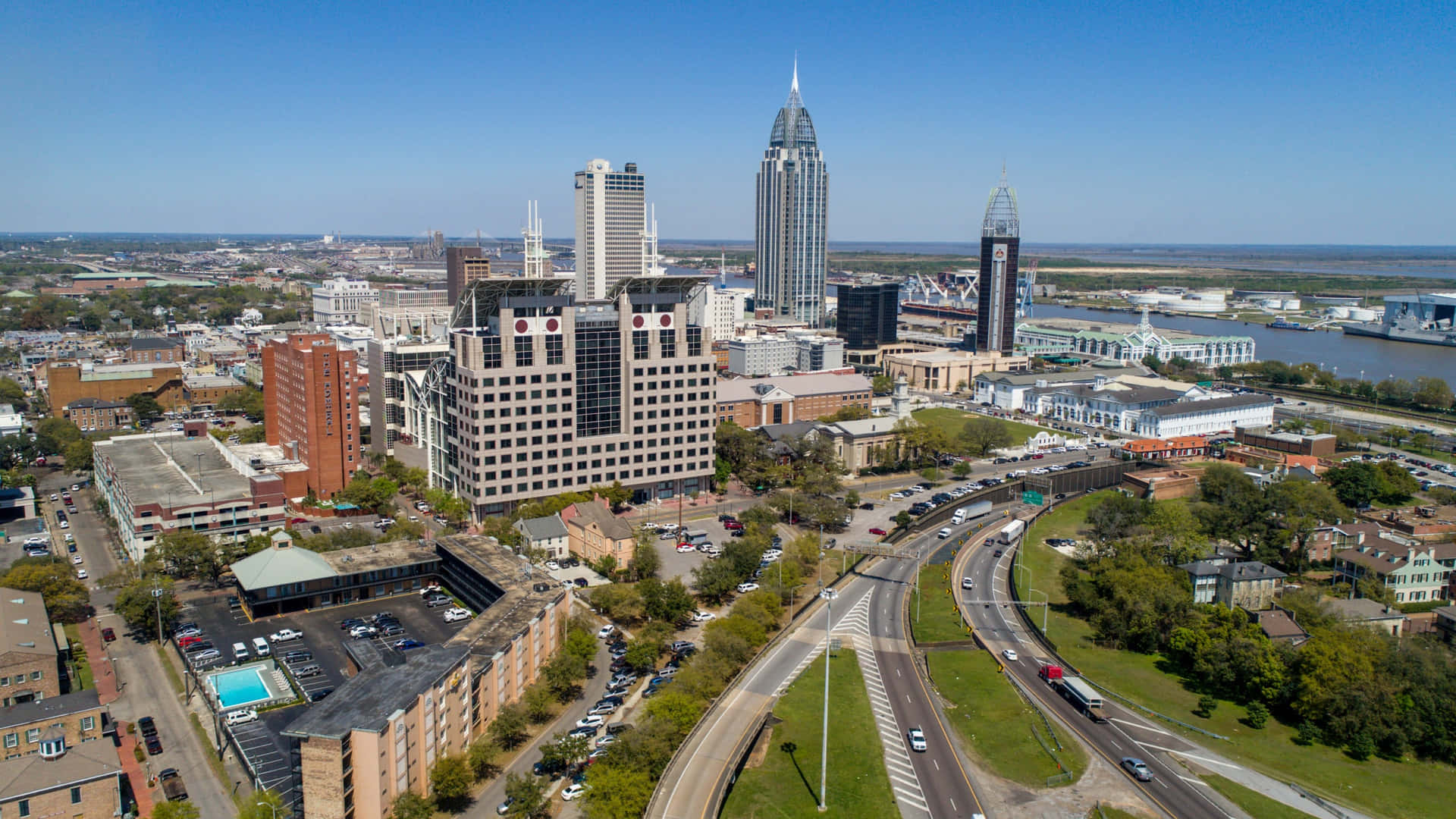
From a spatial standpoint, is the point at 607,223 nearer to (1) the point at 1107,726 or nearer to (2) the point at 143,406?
(2) the point at 143,406

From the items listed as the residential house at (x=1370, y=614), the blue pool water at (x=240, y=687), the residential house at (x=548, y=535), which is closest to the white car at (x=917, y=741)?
the residential house at (x=1370, y=614)

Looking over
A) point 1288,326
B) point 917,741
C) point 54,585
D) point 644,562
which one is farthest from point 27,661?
point 1288,326

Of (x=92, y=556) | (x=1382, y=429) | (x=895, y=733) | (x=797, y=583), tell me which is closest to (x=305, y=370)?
(x=92, y=556)

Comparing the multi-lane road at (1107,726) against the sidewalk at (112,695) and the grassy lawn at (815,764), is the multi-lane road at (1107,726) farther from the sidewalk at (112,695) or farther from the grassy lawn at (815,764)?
the sidewalk at (112,695)

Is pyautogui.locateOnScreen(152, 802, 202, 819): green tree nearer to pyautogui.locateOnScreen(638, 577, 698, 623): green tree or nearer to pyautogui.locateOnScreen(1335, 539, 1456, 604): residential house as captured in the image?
pyautogui.locateOnScreen(638, 577, 698, 623): green tree

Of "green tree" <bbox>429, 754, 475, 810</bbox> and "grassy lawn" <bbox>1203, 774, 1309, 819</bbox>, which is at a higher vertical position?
"green tree" <bbox>429, 754, 475, 810</bbox>

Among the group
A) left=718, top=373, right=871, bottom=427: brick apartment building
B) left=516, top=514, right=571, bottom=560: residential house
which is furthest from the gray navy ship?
left=516, top=514, right=571, bottom=560: residential house
